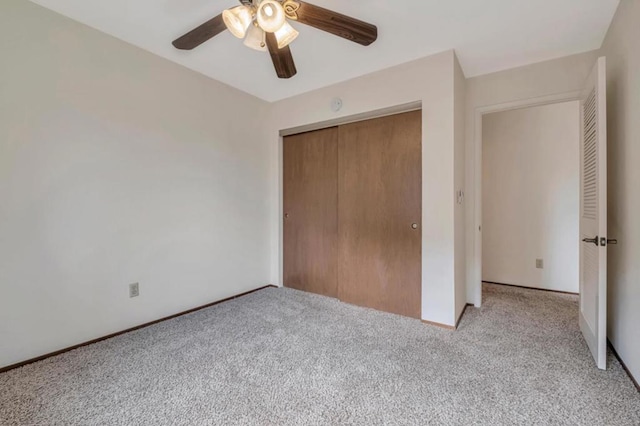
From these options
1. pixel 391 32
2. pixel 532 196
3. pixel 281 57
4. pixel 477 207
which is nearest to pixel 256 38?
pixel 281 57

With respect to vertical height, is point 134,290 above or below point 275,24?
below

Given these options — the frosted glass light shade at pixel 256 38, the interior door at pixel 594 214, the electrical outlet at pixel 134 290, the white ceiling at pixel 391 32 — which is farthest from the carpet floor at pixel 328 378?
the white ceiling at pixel 391 32

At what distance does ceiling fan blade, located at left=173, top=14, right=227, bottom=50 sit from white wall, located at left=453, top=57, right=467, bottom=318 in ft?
6.17

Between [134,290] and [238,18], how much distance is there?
221 centimetres

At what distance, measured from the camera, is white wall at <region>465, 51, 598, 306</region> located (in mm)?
2400

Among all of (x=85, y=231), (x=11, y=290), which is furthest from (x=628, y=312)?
(x=11, y=290)

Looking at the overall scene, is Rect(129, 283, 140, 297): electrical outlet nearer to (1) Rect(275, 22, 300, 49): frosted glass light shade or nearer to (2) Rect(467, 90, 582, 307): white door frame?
(1) Rect(275, 22, 300, 49): frosted glass light shade

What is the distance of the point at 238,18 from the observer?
1553 mm

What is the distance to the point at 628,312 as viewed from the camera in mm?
1648

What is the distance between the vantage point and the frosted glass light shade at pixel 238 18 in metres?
1.50

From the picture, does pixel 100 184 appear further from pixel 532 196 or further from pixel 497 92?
pixel 532 196

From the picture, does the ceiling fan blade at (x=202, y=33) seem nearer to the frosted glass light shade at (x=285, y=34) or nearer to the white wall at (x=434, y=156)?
the frosted glass light shade at (x=285, y=34)

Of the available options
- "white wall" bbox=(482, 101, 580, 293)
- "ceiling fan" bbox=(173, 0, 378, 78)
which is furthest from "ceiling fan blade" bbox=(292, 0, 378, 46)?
"white wall" bbox=(482, 101, 580, 293)

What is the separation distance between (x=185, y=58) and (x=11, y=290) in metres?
2.17
